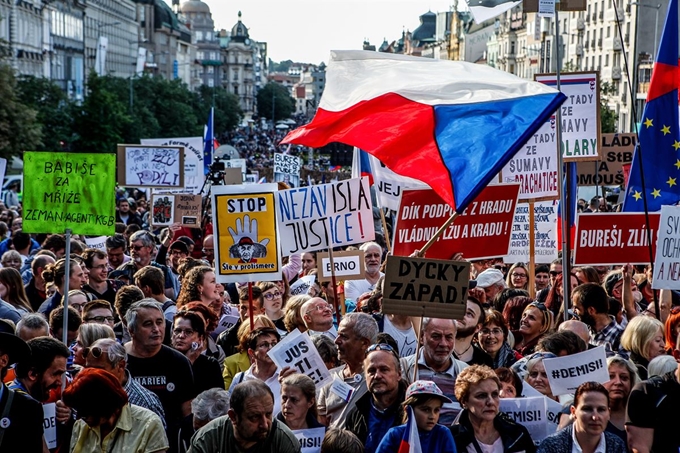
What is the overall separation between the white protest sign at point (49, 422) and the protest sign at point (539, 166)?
16.7 feet

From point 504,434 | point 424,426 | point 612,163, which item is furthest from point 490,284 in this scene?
point 612,163

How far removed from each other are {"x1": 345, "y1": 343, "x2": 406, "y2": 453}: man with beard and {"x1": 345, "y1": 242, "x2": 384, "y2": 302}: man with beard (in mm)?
5374

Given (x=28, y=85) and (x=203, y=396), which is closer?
(x=203, y=396)

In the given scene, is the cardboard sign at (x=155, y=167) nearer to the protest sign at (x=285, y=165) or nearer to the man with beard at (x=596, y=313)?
the protest sign at (x=285, y=165)

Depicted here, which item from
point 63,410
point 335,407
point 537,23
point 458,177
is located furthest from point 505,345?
point 537,23

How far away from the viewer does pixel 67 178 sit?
9.37 metres

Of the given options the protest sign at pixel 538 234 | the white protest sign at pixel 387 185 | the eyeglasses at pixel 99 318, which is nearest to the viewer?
the eyeglasses at pixel 99 318

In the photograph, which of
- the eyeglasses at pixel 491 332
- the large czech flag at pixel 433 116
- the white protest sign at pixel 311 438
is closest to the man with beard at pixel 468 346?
the eyeglasses at pixel 491 332

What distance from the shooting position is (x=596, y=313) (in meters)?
8.99

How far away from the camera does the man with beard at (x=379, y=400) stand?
641 centimetres

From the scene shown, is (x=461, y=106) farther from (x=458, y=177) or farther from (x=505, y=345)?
(x=505, y=345)

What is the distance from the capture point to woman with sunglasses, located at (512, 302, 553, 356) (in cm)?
Answer: 877

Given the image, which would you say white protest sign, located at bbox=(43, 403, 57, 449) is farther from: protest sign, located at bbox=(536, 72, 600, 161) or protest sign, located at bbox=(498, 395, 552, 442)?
protest sign, located at bbox=(536, 72, 600, 161)

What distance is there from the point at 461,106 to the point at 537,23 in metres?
Answer: 94.0
